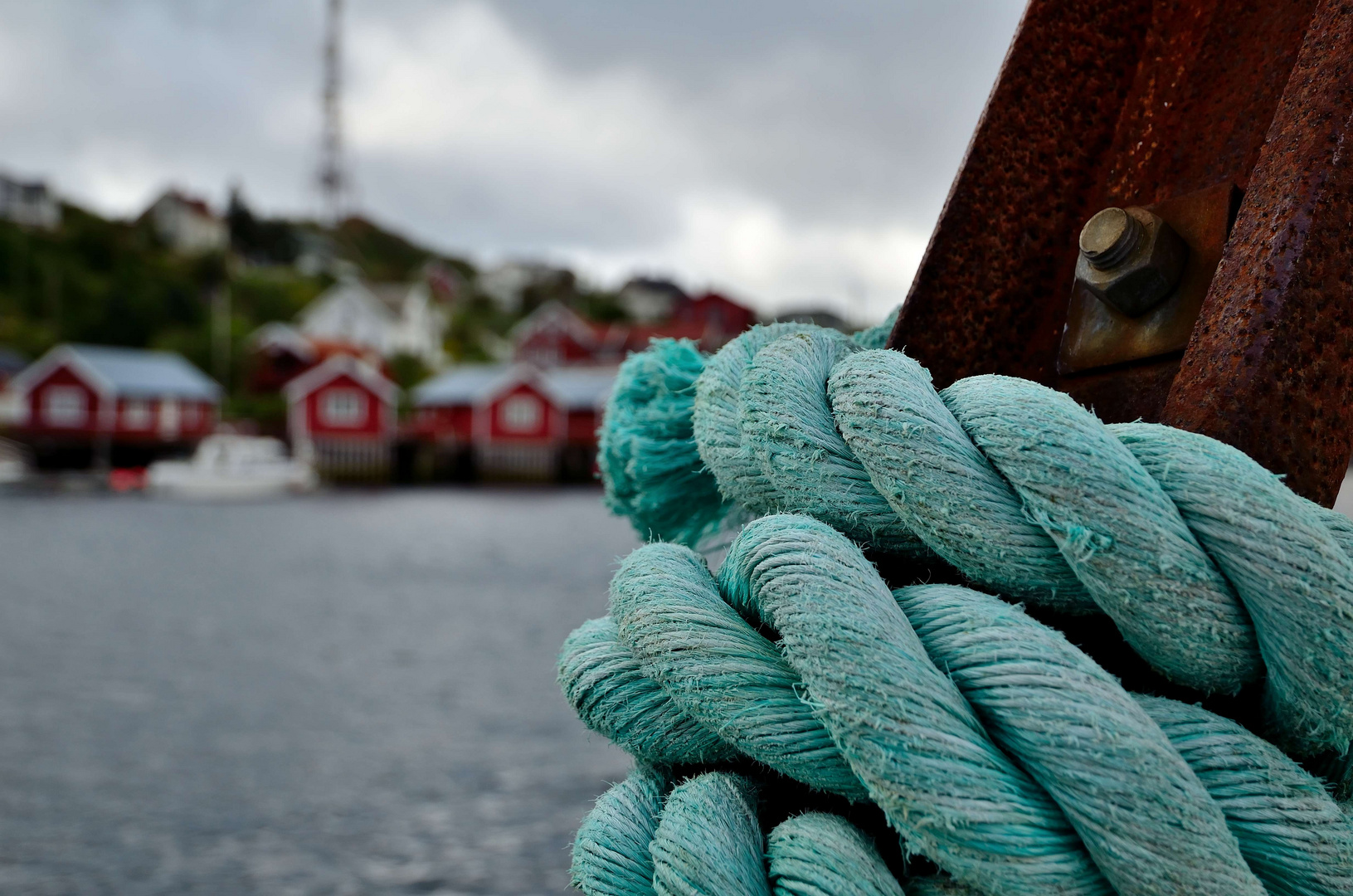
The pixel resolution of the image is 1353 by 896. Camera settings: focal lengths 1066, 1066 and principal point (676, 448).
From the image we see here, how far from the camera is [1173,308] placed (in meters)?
1.07

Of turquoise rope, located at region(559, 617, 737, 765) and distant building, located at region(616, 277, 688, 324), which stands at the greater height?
distant building, located at region(616, 277, 688, 324)

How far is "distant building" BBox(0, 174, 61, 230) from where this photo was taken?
78625mm

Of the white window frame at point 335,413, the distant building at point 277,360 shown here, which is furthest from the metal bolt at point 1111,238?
the distant building at point 277,360

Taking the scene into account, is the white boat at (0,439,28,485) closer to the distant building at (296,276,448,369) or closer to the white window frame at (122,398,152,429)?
the white window frame at (122,398,152,429)

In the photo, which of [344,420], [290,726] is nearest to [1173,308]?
[290,726]

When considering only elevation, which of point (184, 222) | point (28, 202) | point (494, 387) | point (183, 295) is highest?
point (28, 202)

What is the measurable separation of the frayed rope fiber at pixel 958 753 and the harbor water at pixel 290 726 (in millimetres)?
353

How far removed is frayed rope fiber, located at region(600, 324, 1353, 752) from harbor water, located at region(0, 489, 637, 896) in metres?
0.47

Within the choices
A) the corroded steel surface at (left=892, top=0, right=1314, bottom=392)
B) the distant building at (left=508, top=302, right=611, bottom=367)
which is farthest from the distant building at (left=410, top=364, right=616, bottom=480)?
the corroded steel surface at (left=892, top=0, right=1314, bottom=392)

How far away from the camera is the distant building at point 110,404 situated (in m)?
47.5

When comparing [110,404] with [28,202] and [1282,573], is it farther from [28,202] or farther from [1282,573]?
[1282,573]

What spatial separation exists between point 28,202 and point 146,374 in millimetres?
41770

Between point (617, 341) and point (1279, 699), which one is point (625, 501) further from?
point (617, 341)

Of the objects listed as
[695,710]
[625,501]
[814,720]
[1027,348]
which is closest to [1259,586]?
[814,720]
